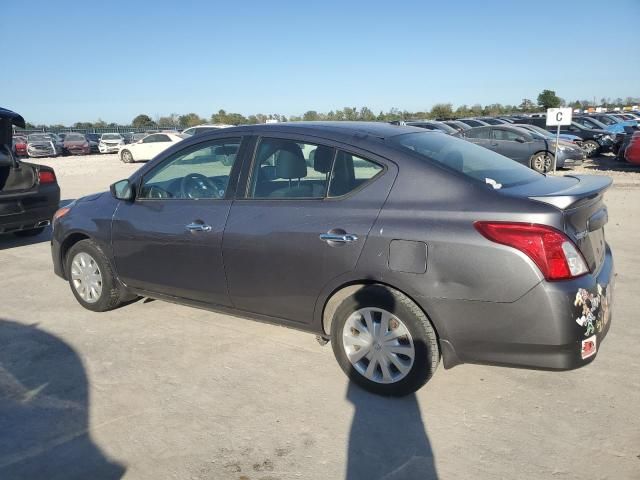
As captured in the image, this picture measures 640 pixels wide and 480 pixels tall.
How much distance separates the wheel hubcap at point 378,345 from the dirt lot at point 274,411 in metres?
0.18

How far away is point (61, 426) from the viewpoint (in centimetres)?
305

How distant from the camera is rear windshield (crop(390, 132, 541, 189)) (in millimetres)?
3213

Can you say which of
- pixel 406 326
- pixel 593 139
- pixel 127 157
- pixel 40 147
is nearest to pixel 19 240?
pixel 406 326

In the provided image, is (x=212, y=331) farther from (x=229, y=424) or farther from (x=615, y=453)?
(x=615, y=453)

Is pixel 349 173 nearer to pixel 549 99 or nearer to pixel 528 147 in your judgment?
pixel 528 147

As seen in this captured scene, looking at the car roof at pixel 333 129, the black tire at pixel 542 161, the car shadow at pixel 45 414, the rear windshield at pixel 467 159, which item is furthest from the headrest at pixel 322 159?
the black tire at pixel 542 161

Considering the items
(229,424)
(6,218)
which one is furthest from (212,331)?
(6,218)

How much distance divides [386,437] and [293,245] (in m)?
1.27

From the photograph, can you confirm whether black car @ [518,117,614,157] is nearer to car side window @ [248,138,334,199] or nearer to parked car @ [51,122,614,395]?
parked car @ [51,122,614,395]

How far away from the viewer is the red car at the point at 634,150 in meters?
14.6

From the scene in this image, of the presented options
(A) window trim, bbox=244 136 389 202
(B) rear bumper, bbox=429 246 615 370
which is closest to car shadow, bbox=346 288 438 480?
(B) rear bumper, bbox=429 246 615 370

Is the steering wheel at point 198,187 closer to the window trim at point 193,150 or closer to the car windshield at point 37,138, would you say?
the window trim at point 193,150

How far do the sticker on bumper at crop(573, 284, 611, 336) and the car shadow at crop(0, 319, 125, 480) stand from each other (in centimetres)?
247

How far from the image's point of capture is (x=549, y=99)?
176 feet
